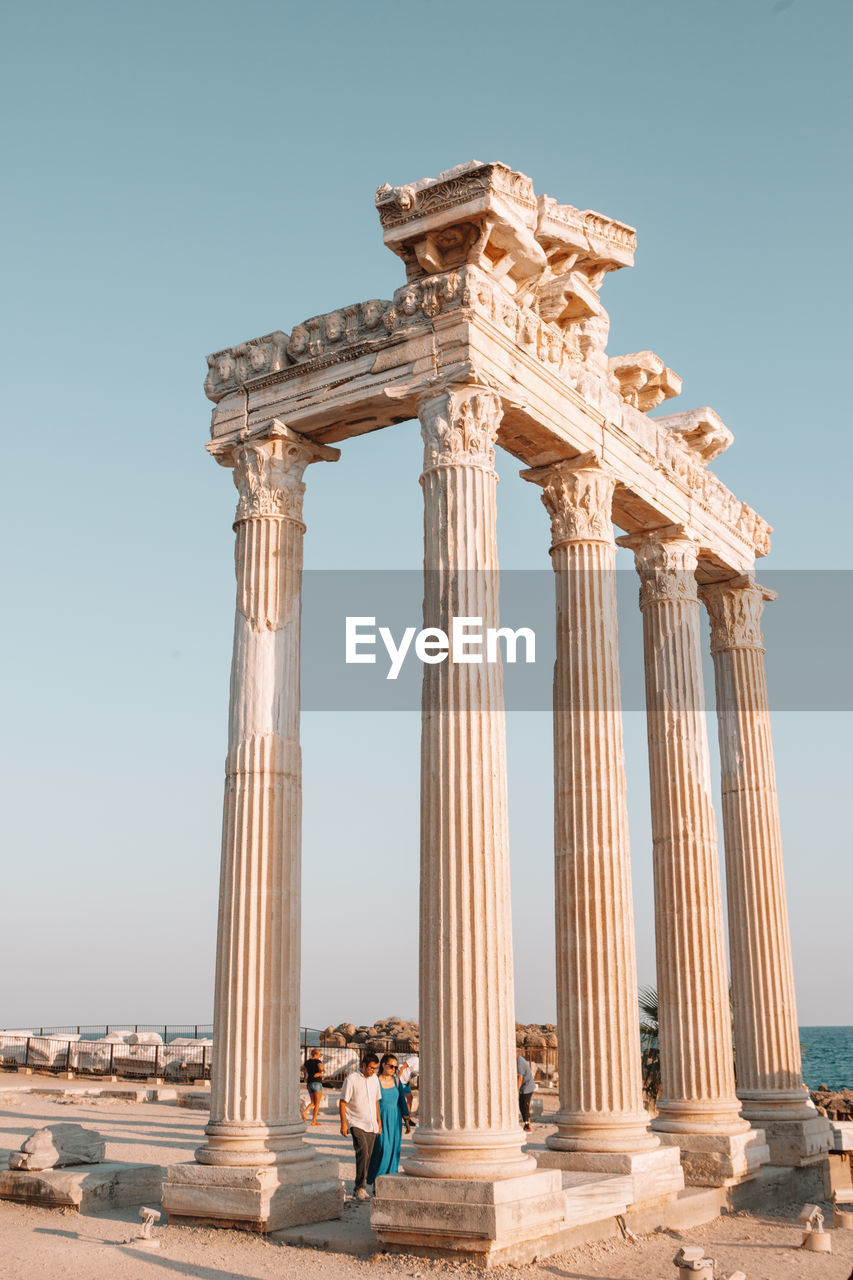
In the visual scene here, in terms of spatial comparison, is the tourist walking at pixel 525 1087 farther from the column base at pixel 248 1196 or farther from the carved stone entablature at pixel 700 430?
the carved stone entablature at pixel 700 430

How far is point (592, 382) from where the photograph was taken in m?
23.3

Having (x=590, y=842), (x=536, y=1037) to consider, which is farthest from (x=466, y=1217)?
(x=536, y=1037)

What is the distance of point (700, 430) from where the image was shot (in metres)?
27.9

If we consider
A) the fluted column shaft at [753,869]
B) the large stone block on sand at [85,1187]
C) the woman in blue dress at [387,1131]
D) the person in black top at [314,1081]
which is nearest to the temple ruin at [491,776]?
the fluted column shaft at [753,869]

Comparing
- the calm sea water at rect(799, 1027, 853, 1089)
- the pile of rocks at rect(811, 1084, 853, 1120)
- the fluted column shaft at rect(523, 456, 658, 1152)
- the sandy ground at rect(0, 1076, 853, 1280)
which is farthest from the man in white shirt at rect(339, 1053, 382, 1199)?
the calm sea water at rect(799, 1027, 853, 1089)

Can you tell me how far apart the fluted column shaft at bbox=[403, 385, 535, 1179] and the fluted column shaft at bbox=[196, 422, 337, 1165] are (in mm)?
3173

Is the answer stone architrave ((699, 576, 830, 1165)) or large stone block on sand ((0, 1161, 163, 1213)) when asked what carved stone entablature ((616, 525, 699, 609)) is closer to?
stone architrave ((699, 576, 830, 1165))

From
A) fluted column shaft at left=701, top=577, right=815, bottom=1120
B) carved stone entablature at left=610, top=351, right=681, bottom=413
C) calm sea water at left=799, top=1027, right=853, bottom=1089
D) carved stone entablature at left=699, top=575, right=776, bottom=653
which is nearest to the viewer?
carved stone entablature at left=610, top=351, right=681, bottom=413

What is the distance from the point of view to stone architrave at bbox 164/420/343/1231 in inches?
719

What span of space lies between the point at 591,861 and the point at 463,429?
25.6 ft

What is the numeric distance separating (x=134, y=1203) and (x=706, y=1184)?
405 inches

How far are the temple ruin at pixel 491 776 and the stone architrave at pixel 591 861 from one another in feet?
0.15

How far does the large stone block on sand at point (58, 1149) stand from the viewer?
66.8 feet

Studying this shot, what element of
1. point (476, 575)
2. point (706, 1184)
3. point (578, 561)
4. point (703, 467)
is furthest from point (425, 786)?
point (703, 467)
